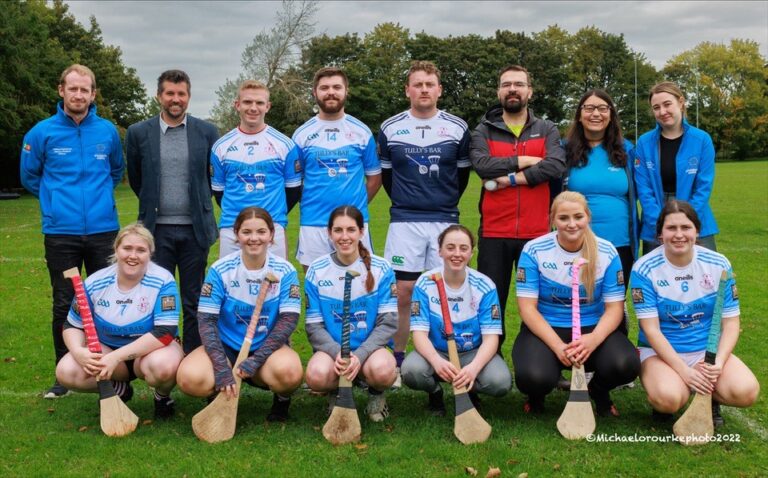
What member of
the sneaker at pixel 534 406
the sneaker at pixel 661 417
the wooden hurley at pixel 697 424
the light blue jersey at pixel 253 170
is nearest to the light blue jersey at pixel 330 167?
the light blue jersey at pixel 253 170

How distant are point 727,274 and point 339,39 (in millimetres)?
52690

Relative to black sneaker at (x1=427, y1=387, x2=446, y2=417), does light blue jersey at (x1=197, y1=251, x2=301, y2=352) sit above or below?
above

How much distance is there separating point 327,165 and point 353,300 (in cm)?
116

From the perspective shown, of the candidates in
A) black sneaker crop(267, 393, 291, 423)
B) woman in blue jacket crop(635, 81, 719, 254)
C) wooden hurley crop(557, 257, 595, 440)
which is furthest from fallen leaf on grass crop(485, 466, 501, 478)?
woman in blue jacket crop(635, 81, 719, 254)

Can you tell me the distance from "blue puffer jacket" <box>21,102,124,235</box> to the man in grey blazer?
0.23m

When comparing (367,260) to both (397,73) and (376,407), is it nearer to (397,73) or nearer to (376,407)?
(376,407)

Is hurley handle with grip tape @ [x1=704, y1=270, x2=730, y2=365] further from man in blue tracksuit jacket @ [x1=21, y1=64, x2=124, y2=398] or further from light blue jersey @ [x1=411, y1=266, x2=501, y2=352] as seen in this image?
man in blue tracksuit jacket @ [x1=21, y1=64, x2=124, y2=398]

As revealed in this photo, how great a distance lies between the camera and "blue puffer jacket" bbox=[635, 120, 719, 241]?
15.1 feet

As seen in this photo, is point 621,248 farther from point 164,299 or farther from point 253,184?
point 164,299

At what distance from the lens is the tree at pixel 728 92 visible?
5962 centimetres

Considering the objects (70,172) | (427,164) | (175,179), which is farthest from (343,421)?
(70,172)

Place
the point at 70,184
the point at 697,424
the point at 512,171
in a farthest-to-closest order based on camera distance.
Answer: the point at 70,184 < the point at 512,171 < the point at 697,424

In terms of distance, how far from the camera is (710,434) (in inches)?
146

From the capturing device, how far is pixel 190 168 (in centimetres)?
489
